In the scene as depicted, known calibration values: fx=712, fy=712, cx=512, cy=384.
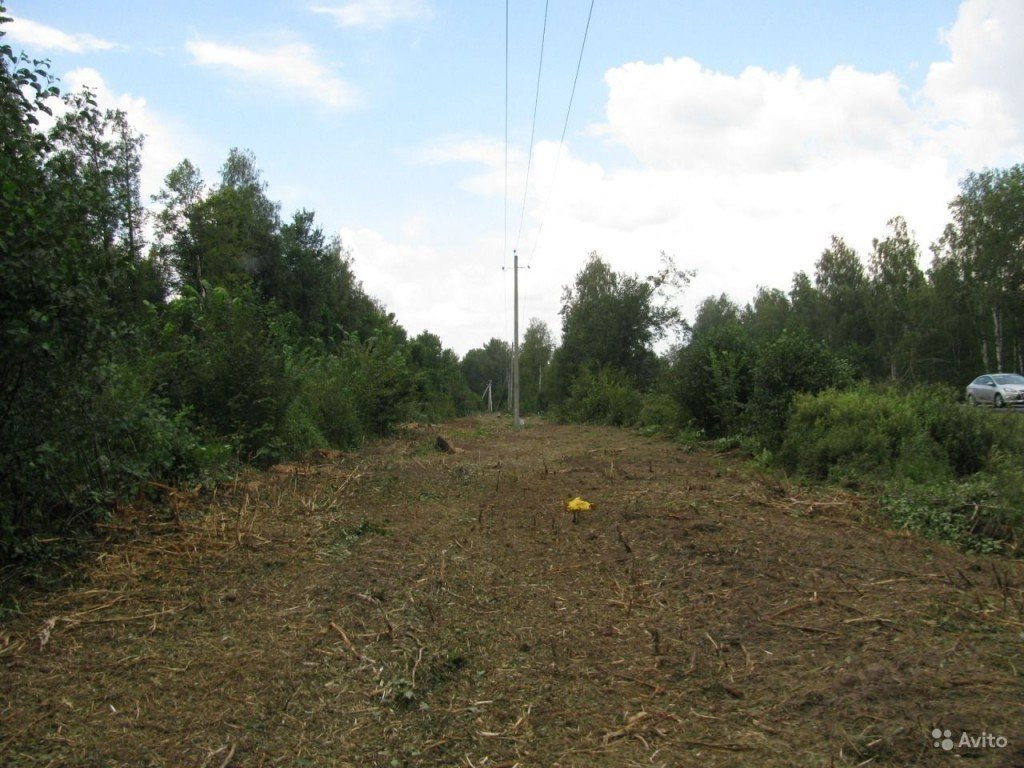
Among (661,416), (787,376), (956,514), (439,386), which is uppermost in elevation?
(439,386)

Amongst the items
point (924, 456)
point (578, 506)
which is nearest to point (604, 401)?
point (924, 456)

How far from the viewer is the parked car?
77.3 feet

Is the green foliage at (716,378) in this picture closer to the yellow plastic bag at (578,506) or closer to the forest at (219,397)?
the forest at (219,397)

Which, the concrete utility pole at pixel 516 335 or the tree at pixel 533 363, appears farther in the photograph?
the tree at pixel 533 363

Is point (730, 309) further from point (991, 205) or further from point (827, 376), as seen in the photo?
point (827, 376)

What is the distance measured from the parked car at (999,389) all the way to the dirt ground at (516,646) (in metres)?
21.3

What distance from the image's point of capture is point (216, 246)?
104 ft

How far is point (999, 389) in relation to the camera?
2412 cm

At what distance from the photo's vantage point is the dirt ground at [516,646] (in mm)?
2961

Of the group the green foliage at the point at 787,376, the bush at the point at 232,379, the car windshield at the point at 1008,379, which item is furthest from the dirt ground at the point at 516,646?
the car windshield at the point at 1008,379

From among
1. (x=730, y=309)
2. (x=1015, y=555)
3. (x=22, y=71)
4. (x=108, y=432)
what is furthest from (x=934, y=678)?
(x=730, y=309)

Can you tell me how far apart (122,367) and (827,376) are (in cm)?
1086

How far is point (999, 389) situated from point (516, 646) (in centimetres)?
2603

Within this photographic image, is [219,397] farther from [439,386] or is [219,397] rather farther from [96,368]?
[439,386]
